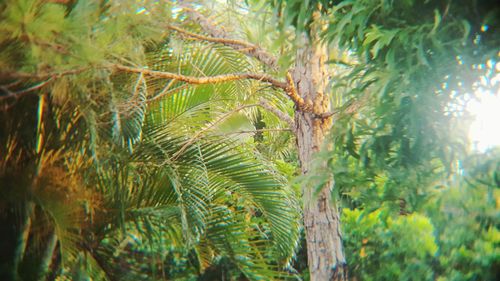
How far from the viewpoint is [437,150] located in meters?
3.49

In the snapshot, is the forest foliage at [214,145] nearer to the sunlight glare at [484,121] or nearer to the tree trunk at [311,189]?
the sunlight glare at [484,121]

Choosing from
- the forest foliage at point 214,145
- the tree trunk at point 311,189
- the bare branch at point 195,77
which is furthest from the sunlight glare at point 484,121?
the bare branch at point 195,77

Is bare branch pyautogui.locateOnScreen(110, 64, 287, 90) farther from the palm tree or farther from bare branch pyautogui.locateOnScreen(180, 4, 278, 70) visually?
bare branch pyautogui.locateOnScreen(180, 4, 278, 70)

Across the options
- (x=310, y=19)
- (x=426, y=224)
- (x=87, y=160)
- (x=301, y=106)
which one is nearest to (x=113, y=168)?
(x=87, y=160)

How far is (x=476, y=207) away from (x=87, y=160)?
10.8 ft

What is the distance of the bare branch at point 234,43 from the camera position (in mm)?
5383

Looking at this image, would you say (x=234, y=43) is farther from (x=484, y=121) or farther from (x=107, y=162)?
(x=484, y=121)

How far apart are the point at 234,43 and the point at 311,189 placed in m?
1.64

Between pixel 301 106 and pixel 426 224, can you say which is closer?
pixel 301 106

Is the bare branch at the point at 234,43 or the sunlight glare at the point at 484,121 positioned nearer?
the sunlight glare at the point at 484,121

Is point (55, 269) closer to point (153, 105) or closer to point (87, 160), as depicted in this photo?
point (87, 160)

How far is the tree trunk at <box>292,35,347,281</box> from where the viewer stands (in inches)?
200

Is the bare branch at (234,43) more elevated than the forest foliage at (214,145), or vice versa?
the bare branch at (234,43)

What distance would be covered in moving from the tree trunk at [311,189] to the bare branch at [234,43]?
0.28 m
